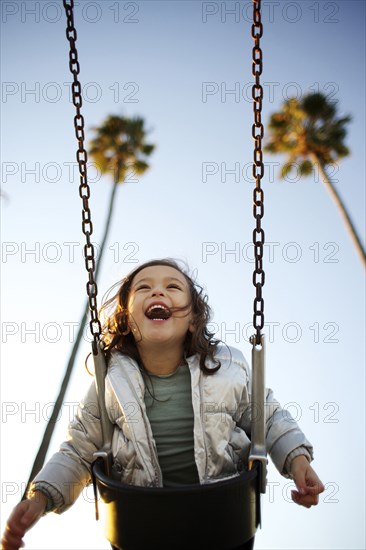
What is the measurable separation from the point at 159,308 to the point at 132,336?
1.02ft

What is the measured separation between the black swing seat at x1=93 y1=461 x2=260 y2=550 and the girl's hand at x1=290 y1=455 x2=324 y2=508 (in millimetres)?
378

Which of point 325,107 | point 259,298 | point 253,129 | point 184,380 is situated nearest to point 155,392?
point 184,380

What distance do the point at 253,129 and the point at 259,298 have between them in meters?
0.71

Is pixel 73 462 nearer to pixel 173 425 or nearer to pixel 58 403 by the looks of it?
pixel 173 425

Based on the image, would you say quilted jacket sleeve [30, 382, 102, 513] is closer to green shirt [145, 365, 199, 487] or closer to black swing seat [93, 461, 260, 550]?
green shirt [145, 365, 199, 487]

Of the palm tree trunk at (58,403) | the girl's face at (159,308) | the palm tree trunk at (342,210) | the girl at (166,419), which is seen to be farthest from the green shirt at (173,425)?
the palm tree trunk at (342,210)

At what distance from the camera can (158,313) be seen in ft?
9.07

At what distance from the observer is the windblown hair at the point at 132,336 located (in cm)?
280

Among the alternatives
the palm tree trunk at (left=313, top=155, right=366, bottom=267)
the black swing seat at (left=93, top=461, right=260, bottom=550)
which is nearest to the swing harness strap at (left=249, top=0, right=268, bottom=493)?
the black swing seat at (left=93, top=461, right=260, bottom=550)

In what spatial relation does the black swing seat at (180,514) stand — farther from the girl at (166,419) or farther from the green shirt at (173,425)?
the green shirt at (173,425)

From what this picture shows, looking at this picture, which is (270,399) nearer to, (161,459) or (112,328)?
(161,459)

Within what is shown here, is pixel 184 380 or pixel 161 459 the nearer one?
pixel 161 459

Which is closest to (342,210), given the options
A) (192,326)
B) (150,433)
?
(192,326)

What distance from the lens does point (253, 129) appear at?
2.37 metres
